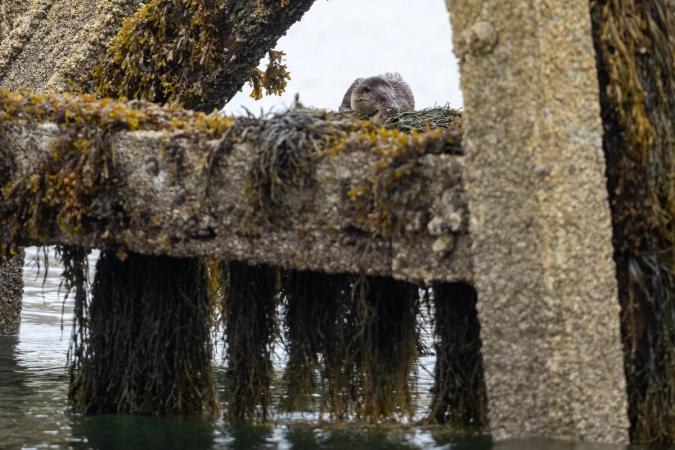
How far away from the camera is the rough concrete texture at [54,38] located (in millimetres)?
11055

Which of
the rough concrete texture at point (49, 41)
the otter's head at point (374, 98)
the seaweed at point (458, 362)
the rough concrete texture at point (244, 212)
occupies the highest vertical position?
the rough concrete texture at point (49, 41)

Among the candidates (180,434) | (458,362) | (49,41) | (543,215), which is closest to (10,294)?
(49,41)

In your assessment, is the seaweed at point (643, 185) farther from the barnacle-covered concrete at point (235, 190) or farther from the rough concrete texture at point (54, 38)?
the rough concrete texture at point (54, 38)

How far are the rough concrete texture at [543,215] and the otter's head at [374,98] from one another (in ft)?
16.0

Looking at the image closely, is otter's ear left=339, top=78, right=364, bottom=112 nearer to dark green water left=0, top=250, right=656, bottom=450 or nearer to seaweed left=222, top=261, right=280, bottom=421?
dark green water left=0, top=250, right=656, bottom=450

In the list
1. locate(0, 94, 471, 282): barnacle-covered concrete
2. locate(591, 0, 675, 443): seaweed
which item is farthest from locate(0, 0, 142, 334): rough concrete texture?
locate(591, 0, 675, 443): seaweed

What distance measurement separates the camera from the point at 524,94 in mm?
5883

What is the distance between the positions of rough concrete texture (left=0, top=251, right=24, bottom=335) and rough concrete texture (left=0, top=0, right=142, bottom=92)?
1.99 m

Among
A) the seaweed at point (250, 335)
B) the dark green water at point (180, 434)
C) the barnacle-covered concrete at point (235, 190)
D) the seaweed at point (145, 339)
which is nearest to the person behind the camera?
the barnacle-covered concrete at point (235, 190)

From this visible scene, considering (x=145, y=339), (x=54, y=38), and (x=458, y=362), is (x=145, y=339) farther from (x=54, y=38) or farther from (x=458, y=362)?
(x=54, y=38)

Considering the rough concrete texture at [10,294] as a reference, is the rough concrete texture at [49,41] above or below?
above

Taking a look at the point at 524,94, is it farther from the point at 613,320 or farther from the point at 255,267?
the point at 255,267

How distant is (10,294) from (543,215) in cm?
840

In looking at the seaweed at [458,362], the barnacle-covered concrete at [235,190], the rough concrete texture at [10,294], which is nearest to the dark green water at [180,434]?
the seaweed at [458,362]
